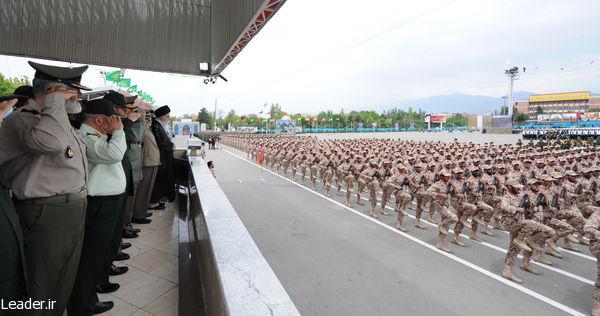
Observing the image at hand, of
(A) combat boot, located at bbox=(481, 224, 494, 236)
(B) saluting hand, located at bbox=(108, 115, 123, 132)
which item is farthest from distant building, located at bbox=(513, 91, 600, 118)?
(B) saluting hand, located at bbox=(108, 115, 123, 132)

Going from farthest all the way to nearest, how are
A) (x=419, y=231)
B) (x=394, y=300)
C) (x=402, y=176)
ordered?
(x=402, y=176) → (x=419, y=231) → (x=394, y=300)

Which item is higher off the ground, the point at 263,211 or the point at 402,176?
the point at 402,176

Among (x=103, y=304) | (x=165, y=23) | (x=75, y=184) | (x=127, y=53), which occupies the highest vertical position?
(x=165, y=23)

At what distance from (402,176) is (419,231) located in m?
1.63

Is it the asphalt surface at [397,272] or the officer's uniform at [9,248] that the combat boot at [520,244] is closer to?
the asphalt surface at [397,272]

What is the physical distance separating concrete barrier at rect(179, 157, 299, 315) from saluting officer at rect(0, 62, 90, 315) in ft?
2.97

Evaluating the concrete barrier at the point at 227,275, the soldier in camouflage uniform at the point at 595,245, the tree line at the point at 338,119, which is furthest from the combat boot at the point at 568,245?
the tree line at the point at 338,119

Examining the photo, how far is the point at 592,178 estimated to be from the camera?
30.5 ft

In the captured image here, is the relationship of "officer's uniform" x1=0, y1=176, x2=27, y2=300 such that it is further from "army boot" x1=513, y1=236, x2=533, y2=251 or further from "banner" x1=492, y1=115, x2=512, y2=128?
"banner" x1=492, y1=115, x2=512, y2=128

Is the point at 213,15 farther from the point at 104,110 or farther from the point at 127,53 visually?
the point at 104,110

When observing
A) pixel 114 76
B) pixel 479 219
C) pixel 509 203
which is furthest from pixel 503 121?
pixel 114 76

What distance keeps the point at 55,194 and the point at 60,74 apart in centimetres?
80

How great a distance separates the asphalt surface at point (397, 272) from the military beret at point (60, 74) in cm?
363

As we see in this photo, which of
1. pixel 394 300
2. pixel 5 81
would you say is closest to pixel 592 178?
pixel 394 300
